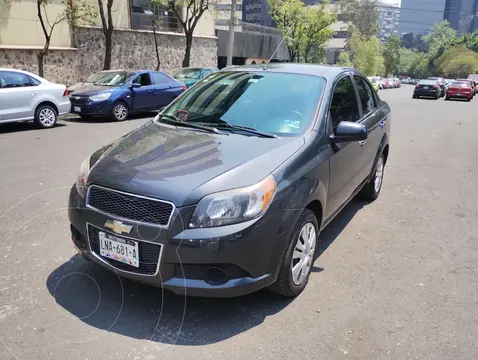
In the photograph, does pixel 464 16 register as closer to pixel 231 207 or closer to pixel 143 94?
pixel 143 94

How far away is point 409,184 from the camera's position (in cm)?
693

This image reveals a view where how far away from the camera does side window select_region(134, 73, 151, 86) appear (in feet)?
44.2

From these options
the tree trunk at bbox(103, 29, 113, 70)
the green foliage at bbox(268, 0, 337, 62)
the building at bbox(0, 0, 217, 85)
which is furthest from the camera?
the green foliage at bbox(268, 0, 337, 62)

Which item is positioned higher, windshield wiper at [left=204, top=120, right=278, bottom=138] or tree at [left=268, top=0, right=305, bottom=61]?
tree at [left=268, top=0, right=305, bottom=61]

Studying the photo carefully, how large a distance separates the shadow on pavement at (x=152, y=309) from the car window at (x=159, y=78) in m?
11.0

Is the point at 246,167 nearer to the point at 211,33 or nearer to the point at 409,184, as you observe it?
the point at 409,184

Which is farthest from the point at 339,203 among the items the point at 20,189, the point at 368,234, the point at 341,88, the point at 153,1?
the point at 153,1

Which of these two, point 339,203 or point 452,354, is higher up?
point 339,203

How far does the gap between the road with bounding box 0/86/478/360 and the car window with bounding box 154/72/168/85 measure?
892cm

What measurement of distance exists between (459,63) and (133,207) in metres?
81.9

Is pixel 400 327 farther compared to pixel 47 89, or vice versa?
pixel 47 89

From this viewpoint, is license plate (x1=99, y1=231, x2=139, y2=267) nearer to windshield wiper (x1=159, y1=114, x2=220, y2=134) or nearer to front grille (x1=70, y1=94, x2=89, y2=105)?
windshield wiper (x1=159, y1=114, x2=220, y2=134)

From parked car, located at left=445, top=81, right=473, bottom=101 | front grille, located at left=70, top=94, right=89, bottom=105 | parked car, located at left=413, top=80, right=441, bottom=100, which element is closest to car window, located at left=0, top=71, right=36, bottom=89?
front grille, located at left=70, top=94, right=89, bottom=105

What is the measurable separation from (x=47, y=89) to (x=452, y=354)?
34.7 feet
